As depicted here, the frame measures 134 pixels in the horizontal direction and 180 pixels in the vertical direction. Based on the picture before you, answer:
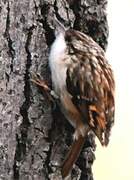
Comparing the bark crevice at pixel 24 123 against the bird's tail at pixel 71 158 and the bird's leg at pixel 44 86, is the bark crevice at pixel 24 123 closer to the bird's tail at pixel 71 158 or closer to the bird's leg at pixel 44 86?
the bird's leg at pixel 44 86

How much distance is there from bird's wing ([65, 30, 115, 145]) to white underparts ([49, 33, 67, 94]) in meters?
0.02

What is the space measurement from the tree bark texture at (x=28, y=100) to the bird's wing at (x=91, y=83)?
74mm

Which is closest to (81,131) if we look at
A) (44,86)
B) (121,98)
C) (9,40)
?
(44,86)

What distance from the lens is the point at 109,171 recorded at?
4438mm

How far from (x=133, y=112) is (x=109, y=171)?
2.15 ft

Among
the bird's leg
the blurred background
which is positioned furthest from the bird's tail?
the blurred background

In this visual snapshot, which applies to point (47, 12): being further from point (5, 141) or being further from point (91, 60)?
point (5, 141)

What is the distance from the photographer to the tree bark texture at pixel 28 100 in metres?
2.81

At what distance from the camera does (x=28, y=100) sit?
2873 mm

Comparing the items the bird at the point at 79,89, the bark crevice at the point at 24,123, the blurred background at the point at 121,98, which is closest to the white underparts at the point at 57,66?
the bird at the point at 79,89

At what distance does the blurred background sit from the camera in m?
4.56

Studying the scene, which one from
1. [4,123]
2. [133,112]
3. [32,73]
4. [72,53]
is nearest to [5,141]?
[4,123]

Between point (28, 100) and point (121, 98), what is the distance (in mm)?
2302

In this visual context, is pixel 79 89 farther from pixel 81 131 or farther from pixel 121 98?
pixel 121 98
